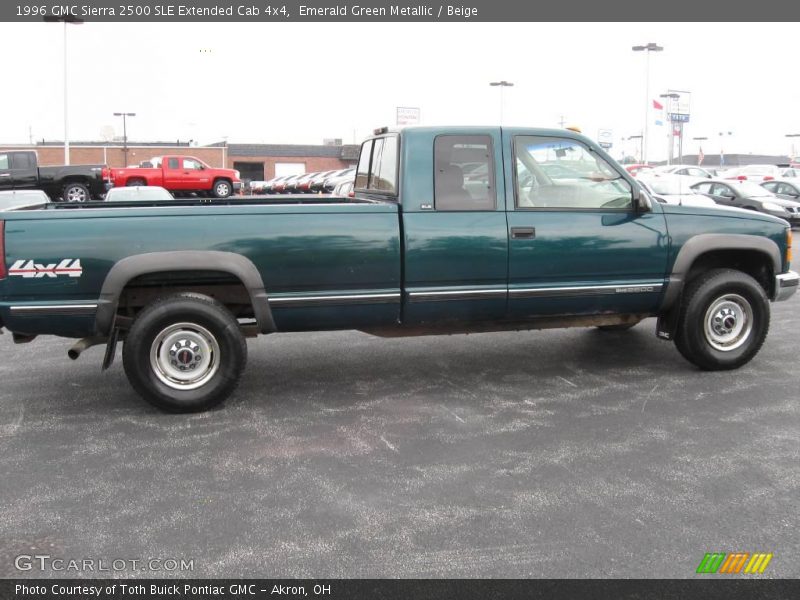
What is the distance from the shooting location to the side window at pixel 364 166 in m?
6.68

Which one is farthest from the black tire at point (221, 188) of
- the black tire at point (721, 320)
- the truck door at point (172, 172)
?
the black tire at point (721, 320)

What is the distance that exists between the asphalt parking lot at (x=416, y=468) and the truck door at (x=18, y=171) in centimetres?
2021

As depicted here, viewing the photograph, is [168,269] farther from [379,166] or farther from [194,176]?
[194,176]

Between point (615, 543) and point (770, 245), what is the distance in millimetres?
3804

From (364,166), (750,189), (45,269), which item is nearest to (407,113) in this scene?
(750,189)

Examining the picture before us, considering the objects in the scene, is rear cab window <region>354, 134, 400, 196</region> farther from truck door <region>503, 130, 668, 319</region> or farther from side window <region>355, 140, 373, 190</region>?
truck door <region>503, 130, 668, 319</region>

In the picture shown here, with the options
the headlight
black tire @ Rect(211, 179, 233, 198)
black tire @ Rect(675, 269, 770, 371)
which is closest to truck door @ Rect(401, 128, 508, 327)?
black tire @ Rect(675, 269, 770, 371)

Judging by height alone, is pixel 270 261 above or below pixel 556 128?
below

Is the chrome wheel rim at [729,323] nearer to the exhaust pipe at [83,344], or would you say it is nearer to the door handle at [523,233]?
the door handle at [523,233]

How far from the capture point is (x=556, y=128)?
233 inches

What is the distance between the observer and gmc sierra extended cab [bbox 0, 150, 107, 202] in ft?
80.1

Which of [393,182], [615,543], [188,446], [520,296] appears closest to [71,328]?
[188,446]

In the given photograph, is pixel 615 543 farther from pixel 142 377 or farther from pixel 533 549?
pixel 142 377

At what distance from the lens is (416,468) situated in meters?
4.26
